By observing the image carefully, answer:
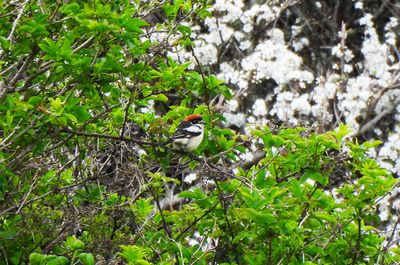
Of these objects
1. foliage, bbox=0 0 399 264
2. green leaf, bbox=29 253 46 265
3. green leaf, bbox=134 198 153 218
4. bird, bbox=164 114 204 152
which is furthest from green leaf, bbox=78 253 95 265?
bird, bbox=164 114 204 152

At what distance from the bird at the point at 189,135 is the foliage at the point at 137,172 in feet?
0.16

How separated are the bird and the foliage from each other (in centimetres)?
5

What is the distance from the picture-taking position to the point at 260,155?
10.5 metres

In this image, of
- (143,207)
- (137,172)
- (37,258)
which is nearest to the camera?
(37,258)

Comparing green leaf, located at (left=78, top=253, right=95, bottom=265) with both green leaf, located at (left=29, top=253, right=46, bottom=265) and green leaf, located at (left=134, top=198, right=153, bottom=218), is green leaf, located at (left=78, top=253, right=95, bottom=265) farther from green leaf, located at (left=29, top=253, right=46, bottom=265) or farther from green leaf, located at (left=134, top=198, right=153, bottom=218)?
green leaf, located at (left=134, top=198, right=153, bottom=218)

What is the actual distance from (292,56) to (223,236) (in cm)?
838

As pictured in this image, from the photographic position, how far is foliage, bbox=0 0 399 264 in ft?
13.1

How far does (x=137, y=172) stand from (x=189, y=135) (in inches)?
14.4

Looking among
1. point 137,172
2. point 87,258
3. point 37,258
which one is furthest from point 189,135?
point 37,258

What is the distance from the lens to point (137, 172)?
14.9 feet

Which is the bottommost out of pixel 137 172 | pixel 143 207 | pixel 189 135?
pixel 143 207

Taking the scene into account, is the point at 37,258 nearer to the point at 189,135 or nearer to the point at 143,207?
the point at 143,207

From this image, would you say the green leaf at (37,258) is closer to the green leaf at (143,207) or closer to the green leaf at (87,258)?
the green leaf at (87,258)

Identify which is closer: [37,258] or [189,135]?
[37,258]
